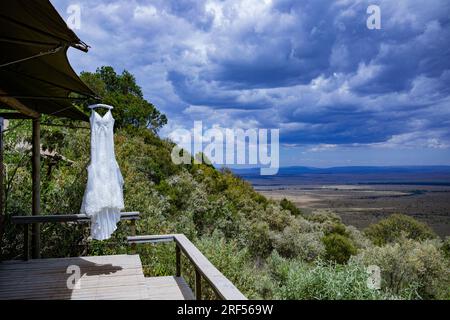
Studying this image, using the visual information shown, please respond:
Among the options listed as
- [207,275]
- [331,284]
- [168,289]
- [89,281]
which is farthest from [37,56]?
[331,284]

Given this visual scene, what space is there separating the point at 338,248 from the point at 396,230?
9.56m

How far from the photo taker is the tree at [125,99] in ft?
63.7

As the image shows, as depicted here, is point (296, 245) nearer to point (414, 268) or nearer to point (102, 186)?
point (414, 268)

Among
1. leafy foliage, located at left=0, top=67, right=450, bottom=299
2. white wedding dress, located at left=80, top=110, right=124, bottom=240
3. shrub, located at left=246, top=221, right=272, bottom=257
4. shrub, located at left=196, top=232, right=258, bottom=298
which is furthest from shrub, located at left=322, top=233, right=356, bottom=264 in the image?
white wedding dress, located at left=80, top=110, right=124, bottom=240

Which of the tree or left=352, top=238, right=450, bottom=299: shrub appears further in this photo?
the tree

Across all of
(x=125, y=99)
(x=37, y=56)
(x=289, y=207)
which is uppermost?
(x=125, y=99)

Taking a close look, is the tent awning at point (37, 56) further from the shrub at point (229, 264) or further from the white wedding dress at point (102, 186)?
the shrub at point (229, 264)

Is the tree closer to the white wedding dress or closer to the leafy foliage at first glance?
the leafy foliage

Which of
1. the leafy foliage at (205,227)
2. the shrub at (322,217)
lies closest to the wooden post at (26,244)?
the leafy foliage at (205,227)

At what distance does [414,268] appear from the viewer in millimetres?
15516

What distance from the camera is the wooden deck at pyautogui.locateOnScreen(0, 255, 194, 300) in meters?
3.42

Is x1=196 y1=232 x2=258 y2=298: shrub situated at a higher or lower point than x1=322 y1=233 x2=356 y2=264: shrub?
higher

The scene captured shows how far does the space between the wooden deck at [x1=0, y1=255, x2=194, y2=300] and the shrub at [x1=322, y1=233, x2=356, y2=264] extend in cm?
1413
